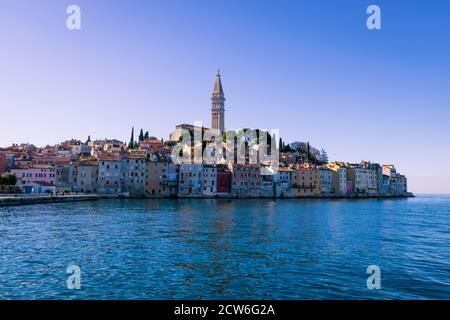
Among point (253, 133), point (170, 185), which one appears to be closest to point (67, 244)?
point (170, 185)

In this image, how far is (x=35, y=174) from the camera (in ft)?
253

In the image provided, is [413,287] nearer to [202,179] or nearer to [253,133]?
[202,179]

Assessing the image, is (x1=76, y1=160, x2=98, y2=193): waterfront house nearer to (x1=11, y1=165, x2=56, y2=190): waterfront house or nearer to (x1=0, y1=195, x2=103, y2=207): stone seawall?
(x1=11, y1=165, x2=56, y2=190): waterfront house

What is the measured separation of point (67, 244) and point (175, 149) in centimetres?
8173

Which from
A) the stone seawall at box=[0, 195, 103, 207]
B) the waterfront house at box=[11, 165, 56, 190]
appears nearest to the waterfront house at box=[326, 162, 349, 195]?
the stone seawall at box=[0, 195, 103, 207]

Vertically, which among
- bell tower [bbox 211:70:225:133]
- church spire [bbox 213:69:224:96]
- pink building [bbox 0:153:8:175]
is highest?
church spire [bbox 213:69:224:96]

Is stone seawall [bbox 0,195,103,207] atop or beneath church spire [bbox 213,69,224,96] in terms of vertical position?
beneath

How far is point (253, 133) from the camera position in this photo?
396 ft

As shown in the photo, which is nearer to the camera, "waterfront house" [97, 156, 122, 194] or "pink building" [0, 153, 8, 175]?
"pink building" [0, 153, 8, 175]

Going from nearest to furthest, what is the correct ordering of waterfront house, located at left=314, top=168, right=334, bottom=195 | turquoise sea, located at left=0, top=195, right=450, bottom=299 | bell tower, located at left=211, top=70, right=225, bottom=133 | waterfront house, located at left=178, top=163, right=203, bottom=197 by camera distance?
1. turquoise sea, located at left=0, top=195, right=450, bottom=299
2. waterfront house, located at left=178, top=163, right=203, bottom=197
3. waterfront house, located at left=314, top=168, right=334, bottom=195
4. bell tower, located at left=211, top=70, right=225, bottom=133

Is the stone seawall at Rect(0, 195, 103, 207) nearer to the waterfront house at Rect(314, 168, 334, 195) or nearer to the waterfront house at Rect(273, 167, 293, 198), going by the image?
the waterfront house at Rect(273, 167, 293, 198)

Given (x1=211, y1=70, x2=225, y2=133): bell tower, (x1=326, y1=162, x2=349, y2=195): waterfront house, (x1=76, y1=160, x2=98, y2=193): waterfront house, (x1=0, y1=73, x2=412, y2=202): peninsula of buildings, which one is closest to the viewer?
(x1=0, y1=73, x2=412, y2=202): peninsula of buildings

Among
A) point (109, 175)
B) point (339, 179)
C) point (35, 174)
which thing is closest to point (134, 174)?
point (109, 175)

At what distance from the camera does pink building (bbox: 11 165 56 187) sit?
249 feet
